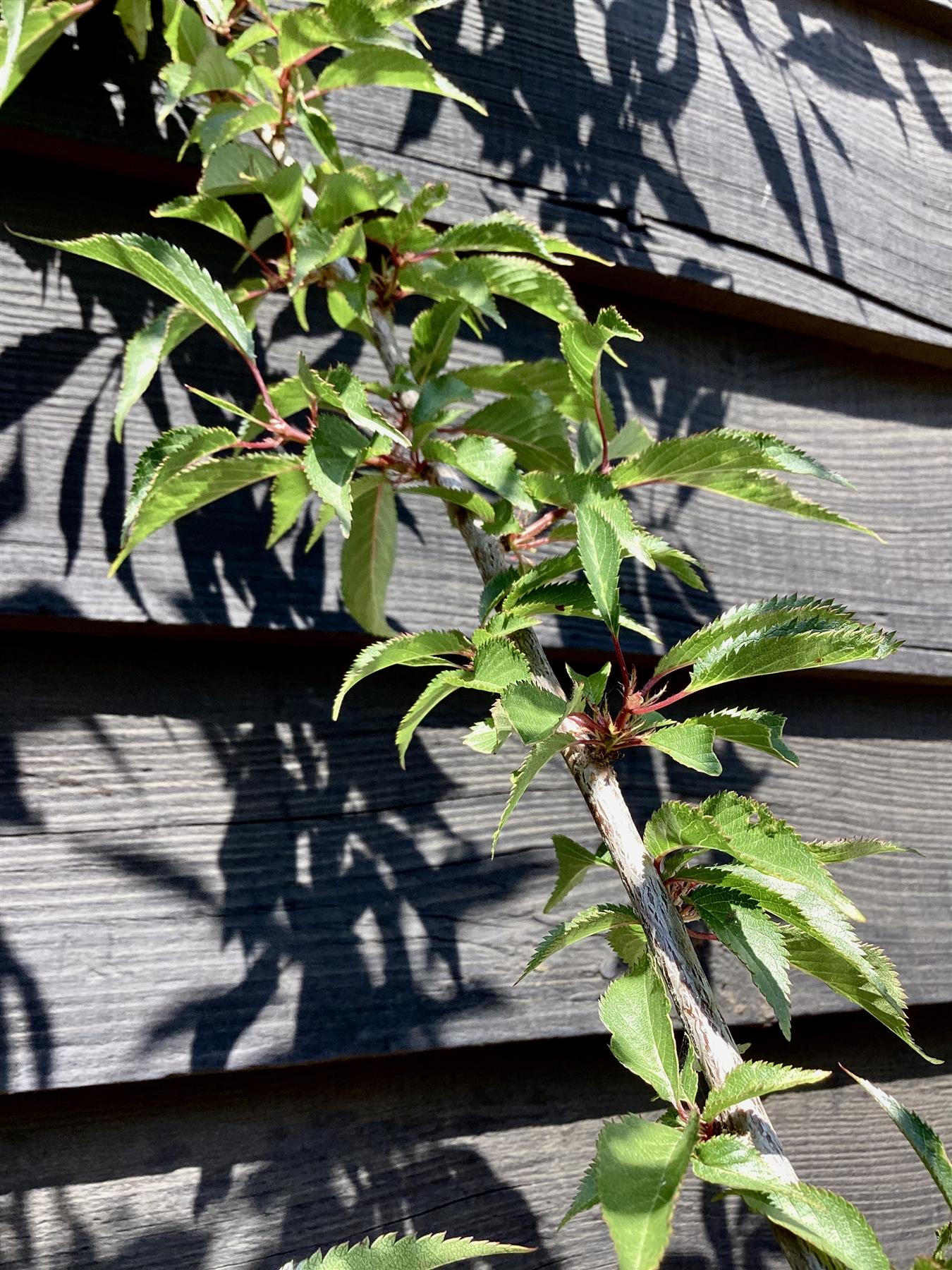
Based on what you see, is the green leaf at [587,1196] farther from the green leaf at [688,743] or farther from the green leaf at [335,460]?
the green leaf at [335,460]

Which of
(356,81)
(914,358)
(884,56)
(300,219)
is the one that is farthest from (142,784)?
(884,56)

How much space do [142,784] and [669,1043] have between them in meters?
0.55

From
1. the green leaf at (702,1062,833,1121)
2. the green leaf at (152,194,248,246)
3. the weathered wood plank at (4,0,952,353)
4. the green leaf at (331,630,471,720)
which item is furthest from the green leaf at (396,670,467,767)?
the weathered wood plank at (4,0,952,353)

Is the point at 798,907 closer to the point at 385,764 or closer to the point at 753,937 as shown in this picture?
the point at 753,937

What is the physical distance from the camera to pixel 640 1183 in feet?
1.18

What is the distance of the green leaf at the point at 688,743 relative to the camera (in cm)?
48

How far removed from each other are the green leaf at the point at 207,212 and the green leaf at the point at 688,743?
50 cm

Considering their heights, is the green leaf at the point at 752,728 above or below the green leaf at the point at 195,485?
above

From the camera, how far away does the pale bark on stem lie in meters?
0.42

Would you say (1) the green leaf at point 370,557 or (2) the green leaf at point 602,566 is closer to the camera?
(2) the green leaf at point 602,566

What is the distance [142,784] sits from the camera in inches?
32.1

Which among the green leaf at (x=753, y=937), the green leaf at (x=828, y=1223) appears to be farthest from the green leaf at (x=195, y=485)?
the green leaf at (x=828, y=1223)

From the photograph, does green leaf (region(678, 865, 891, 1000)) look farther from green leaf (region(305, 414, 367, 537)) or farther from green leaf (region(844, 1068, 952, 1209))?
green leaf (region(305, 414, 367, 537))

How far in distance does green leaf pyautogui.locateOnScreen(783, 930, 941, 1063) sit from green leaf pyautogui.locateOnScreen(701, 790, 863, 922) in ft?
0.09
